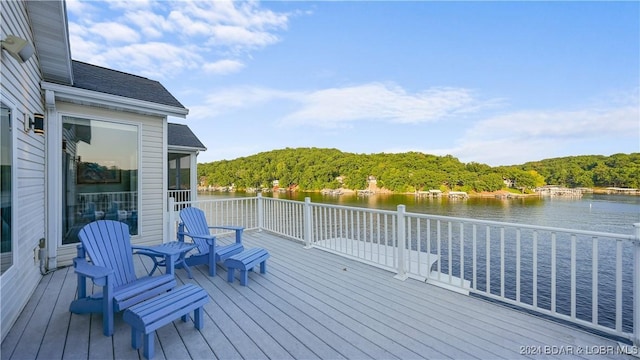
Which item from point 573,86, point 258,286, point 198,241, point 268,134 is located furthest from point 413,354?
point 268,134

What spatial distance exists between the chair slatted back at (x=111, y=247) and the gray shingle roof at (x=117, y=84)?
2539 millimetres

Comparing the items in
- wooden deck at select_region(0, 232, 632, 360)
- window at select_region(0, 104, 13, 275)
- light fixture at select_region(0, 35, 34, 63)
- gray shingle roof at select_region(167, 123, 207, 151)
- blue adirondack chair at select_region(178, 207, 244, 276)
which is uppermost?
gray shingle roof at select_region(167, 123, 207, 151)

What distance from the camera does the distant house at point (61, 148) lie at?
2.43 meters

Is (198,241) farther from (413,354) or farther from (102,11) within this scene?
(102,11)

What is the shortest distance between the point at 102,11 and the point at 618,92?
1291 inches

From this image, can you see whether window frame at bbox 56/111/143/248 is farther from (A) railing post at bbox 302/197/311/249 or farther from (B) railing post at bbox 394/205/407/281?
(B) railing post at bbox 394/205/407/281

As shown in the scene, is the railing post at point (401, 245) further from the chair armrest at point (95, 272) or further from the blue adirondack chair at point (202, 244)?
the chair armrest at point (95, 272)

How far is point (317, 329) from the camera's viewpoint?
2393 mm

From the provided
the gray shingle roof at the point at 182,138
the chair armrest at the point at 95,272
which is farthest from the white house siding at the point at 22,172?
the gray shingle roof at the point at 182,138

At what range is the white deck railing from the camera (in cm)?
244

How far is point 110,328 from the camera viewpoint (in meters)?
2.23

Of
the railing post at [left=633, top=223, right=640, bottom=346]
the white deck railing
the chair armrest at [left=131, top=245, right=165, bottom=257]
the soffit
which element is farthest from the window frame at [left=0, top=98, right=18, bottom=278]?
the railing post at [left=633, top=223, right=640, bottom=346]

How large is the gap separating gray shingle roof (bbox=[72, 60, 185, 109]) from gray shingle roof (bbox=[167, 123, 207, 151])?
372cm

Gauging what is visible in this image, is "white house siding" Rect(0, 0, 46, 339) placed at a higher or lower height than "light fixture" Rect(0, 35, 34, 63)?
lower
